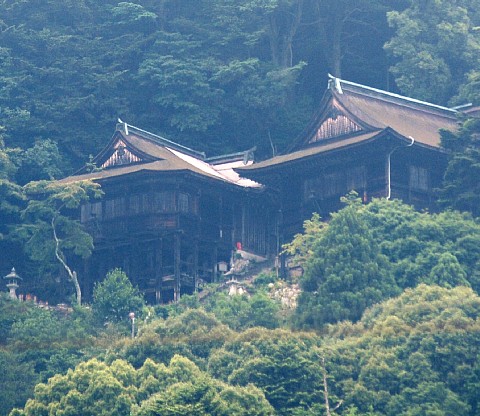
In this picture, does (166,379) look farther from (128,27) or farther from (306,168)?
(128,27)

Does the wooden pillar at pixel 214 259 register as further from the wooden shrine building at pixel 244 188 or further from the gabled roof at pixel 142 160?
the gabled roof at pixel 142 160

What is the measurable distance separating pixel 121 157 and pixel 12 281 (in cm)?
582

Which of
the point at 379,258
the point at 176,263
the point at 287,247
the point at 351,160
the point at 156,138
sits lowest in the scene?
the point at 176,263

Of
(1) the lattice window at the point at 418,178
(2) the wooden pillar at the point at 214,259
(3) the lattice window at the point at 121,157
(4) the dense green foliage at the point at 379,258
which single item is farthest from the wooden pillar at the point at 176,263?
(1) the lattice window at the point at 418,178

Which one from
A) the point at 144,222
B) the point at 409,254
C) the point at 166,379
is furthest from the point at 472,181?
the point at 166,379

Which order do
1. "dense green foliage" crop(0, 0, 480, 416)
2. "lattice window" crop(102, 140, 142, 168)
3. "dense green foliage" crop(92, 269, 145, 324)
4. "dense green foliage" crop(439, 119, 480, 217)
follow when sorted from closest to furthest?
"dense green foliage" crop(0, 0, 480, 416) < "dense green foliage" crop(92, 269, 145, 324) < "dense green foliage" crop(439, 119, 480, 217) < "lattice window" crop(102, 140, 142, 168)

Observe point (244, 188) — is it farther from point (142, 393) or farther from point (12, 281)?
point (142, 393)

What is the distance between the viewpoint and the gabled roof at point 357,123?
6069 cm

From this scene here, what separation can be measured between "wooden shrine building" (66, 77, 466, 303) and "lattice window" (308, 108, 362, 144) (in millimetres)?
45

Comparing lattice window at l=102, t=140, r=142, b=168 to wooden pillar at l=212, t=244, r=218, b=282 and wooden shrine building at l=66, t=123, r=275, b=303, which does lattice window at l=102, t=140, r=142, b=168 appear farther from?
wooden pillar at l=212, t=244, r=218, b=282

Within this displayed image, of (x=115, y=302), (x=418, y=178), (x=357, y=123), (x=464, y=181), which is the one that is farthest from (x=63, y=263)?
(x=464, y=181)

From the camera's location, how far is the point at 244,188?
64.0 metres

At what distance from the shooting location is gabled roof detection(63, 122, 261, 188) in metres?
62.2

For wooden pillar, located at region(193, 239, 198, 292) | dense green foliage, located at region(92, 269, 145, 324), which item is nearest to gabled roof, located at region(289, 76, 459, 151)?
wooden pillar, located at region(193, 239, 198, 292)
